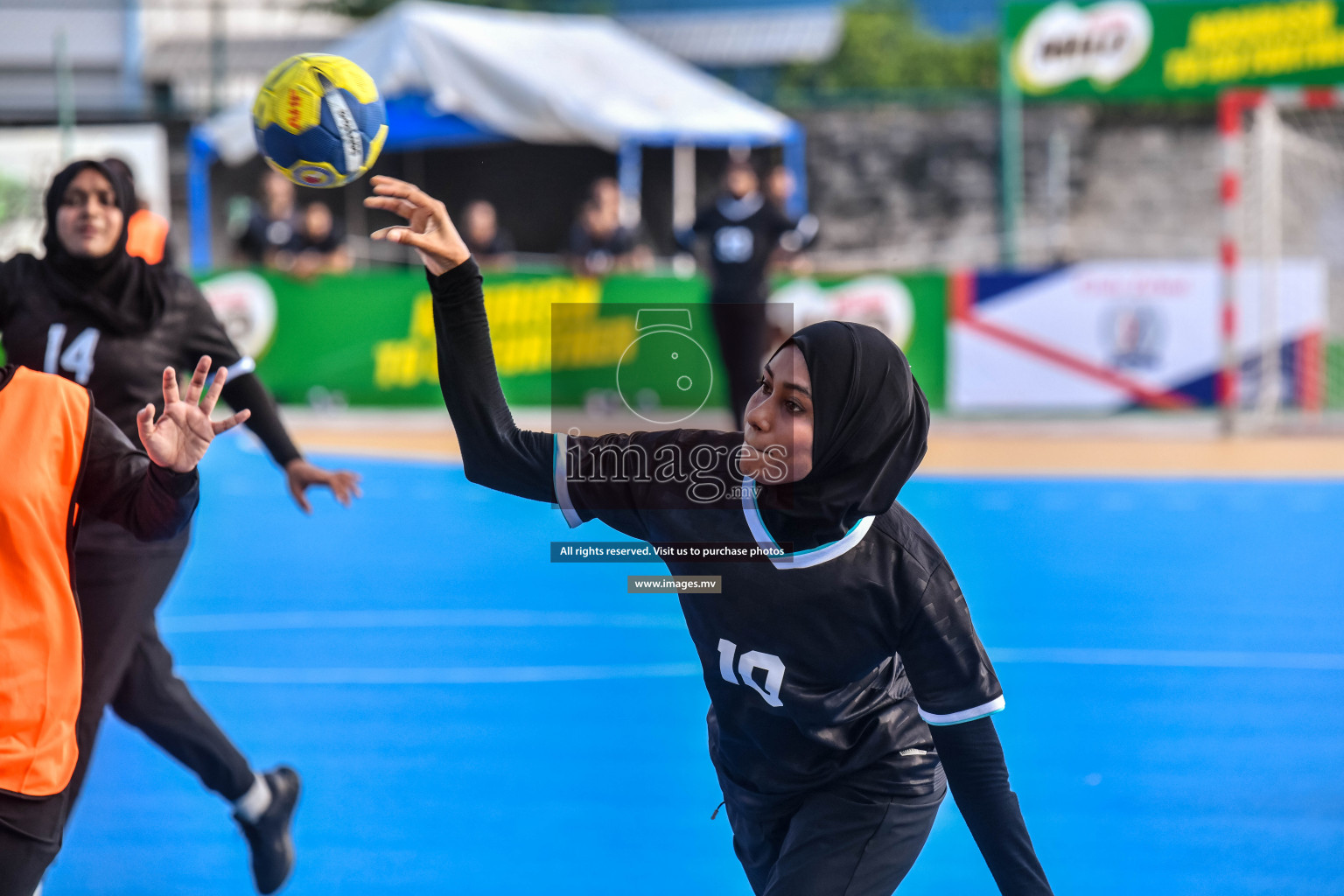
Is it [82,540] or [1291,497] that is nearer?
[82,540]

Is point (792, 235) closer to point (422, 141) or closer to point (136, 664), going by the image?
point (136, 664)

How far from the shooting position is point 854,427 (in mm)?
2668

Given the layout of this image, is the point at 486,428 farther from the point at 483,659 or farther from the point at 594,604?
the point at 594,604

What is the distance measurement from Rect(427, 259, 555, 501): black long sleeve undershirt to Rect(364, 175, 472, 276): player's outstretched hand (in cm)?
3

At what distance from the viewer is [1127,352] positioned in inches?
585

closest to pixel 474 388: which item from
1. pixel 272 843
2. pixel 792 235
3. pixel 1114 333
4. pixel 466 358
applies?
pixel 466 358

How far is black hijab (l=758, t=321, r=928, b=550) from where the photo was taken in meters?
2.66

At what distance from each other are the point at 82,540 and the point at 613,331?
1181 cm

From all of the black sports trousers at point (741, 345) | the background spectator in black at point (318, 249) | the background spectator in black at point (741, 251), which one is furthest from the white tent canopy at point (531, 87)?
the black sports trousers at point (741, 345)

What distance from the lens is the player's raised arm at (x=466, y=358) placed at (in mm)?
2768

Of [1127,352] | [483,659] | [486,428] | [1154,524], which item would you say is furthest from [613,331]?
[486,428]

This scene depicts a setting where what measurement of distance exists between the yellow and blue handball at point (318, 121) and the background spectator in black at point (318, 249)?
1202 cm

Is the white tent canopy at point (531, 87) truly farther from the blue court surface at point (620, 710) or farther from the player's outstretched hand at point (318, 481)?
the player's outstretched hand at point (318, 481)

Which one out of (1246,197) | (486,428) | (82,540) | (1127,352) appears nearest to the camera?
(486,428)
